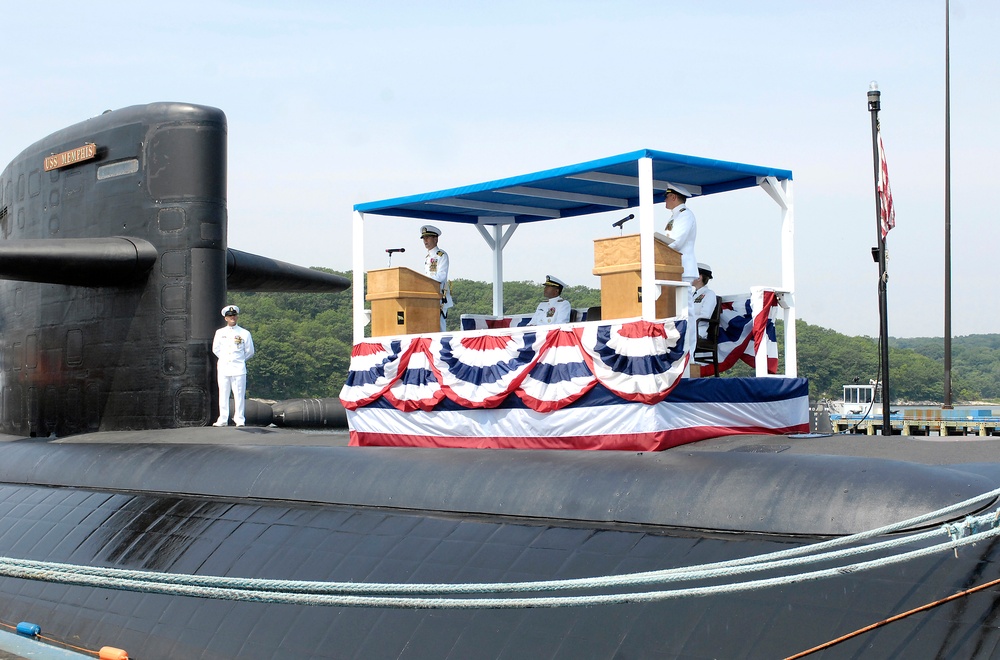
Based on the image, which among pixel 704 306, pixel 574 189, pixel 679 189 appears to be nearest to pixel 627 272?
pixel 679 189

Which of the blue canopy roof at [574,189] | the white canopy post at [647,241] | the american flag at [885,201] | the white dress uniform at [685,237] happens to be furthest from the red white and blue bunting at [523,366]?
the american flag at [885,201]

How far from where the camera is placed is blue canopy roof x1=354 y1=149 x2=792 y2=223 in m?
8.49

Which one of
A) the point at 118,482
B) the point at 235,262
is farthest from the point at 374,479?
the point at 235,262

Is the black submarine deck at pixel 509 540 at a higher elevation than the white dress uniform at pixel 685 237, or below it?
below

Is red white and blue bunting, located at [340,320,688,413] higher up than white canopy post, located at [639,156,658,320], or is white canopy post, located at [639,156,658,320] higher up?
white canopy post, located at [639,156,658,320]

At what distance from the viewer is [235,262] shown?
41.3ft

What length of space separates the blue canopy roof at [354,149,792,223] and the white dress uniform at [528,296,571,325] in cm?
93

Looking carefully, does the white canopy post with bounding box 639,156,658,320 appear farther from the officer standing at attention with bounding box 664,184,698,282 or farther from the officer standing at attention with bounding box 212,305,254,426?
the officer standing at attention with bounding box 212,305,254,426

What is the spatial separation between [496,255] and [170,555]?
5287 mm

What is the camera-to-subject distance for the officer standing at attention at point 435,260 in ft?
36.8

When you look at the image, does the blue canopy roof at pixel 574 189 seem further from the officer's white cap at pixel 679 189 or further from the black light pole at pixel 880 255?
the black light pole at pixel 880 255

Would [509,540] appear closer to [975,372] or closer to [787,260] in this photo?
[787,260]

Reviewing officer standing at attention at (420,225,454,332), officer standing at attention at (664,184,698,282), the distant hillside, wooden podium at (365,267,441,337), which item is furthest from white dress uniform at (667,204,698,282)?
the distant hillside

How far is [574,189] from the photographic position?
10.0m
